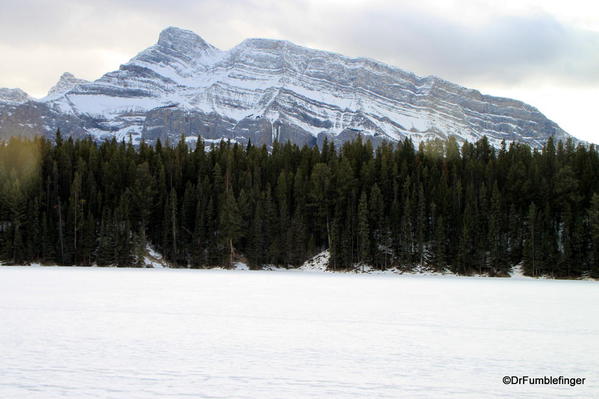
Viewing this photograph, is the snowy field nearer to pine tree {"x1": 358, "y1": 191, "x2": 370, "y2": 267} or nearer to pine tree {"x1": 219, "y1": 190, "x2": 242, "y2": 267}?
pine tree {"x1": 358, "y1": 191, "x2": 370, "y2": 267}

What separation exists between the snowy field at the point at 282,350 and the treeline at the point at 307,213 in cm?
5889

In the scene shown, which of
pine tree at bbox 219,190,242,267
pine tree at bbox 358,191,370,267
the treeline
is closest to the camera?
the treeline

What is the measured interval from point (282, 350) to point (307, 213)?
8071 cm

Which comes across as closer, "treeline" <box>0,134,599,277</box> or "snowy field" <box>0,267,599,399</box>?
"snowy field" <box>0,267,599,399</box>

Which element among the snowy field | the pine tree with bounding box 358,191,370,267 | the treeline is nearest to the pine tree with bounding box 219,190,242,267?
the treeline

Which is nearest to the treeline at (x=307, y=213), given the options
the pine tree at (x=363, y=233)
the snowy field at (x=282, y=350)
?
the pine tree at (x=363, y=233)

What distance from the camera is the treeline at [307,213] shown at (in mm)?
86312

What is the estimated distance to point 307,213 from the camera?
9719 centimetres

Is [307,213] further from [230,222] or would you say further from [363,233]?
[230,222]

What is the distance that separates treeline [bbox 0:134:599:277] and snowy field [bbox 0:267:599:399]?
58.9m

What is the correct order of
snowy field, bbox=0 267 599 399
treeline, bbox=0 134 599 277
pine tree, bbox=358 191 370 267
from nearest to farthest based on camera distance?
snowy field, bbox=0 267 599 399, treeline, bbox=0 134 599 277, pine tree, bbox=358 191 370 267

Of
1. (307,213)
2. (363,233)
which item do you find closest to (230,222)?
(307,213)

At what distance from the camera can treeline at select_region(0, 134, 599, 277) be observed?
3398 inches

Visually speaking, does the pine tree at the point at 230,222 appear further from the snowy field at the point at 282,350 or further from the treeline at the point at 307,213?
the snowy field at the point at 282,350
